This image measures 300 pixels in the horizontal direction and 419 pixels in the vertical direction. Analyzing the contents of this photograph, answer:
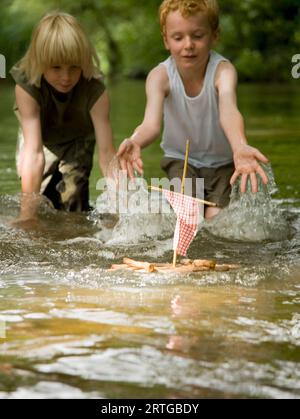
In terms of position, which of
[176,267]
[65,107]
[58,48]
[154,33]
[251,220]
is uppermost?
[154,33]

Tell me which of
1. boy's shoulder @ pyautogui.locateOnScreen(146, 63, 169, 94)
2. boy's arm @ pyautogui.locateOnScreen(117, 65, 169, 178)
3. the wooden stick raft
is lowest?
the wooden stick raft

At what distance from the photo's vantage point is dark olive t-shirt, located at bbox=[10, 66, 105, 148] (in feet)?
20.0

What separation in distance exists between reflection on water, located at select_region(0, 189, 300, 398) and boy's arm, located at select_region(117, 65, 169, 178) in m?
0.44

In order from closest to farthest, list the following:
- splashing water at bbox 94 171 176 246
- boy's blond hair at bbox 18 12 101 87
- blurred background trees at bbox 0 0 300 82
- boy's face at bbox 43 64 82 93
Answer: splashing water at bbox 94 171 176 246, boy's blond hair at bbox 18 12 101 87, boy's face at bbox 43 64 82 93, blurred background trees at bbox 0 0 300 82

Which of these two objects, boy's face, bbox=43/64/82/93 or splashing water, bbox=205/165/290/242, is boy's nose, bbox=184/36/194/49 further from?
splashing water, bbox=205/165/290/242

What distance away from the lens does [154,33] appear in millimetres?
40625

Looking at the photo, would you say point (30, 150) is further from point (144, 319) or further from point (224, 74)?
point (144, 319)

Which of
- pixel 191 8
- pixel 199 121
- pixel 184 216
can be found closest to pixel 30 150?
pixel 199 121

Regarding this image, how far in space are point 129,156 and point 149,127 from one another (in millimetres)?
660

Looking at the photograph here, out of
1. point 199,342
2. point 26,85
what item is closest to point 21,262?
point 199,342

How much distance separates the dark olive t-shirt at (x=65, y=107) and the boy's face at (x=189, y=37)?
2.17 feet

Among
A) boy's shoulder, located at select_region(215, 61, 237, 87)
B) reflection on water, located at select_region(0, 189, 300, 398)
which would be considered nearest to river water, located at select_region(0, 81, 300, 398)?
reflection on water, located at select_region(0, 189, 300, 398)

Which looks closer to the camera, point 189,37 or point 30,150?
point 189,37

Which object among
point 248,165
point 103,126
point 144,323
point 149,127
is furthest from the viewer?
point 103,126
